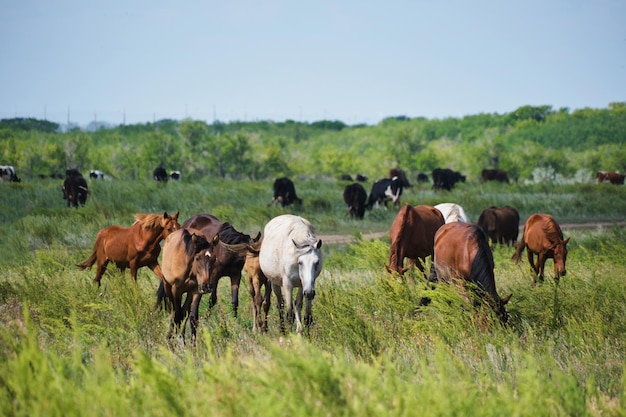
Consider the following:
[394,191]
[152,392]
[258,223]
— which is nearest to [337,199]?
[394,191]

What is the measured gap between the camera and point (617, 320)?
8469 millimetres

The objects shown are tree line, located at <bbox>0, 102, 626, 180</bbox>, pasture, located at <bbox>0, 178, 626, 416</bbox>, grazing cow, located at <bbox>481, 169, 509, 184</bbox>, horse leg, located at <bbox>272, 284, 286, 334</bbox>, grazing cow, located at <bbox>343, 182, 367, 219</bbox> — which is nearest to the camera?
pasture, located at <bbox>0, 178, 626, 416</bbox>

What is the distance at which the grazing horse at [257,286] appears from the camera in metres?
9.94

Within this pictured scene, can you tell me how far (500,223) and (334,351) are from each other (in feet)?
41.7

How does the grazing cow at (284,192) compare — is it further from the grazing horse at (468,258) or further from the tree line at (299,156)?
the tree line at (299,156)

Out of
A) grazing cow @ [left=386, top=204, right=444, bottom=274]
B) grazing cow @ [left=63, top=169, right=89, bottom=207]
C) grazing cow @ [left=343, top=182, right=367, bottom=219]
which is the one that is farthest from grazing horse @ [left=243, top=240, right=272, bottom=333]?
grazing cow @ [left=63, top=169, right=89, bottom=207]

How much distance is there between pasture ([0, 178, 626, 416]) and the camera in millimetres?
4664

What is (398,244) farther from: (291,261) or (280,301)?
(291,261)

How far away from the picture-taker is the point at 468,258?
29.7 ft

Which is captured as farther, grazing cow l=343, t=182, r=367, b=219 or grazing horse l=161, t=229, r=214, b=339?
grazing cow l=343, t=182, r=367, b=219

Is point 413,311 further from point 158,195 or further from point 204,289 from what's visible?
point 158,195

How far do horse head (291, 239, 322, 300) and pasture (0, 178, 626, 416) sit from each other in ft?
1.26

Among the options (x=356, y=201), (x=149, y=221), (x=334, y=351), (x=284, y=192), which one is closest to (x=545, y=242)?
(x=334, y=351)

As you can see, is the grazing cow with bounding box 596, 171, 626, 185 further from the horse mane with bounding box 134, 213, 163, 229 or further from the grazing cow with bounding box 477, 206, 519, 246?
the horse mane with bounding box 134, 213, 163, 229
